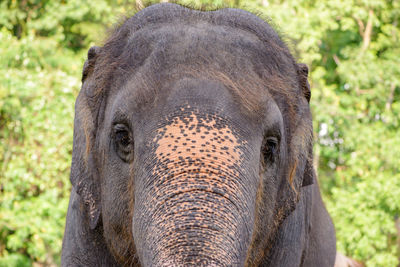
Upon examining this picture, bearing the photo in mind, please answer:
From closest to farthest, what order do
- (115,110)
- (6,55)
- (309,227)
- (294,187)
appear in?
1. (115,110)
2. (294,187)
3. (309,227)
4. (6,55)

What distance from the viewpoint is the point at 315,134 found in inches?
376

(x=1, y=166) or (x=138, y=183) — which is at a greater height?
(x=1, y=166)

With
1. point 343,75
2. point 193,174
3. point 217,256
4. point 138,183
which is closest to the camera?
point 217,256

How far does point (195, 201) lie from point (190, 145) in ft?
0.79

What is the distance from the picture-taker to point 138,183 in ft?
8.97

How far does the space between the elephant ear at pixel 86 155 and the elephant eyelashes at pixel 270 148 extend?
32.9 inches

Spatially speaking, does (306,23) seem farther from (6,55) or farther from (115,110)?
(115,110)

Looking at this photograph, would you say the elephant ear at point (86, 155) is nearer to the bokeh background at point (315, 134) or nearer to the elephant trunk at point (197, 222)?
the elephant trunk at point (197, 222)

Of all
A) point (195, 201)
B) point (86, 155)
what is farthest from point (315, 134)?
point (195, 201)

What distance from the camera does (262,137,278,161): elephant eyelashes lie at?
2977 mm

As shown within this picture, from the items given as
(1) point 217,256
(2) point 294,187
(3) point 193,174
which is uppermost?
(2) point 294,187

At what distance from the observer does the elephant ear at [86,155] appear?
3289mm

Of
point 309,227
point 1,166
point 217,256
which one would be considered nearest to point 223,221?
point 217,256

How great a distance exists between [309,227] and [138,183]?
6.10 ft
